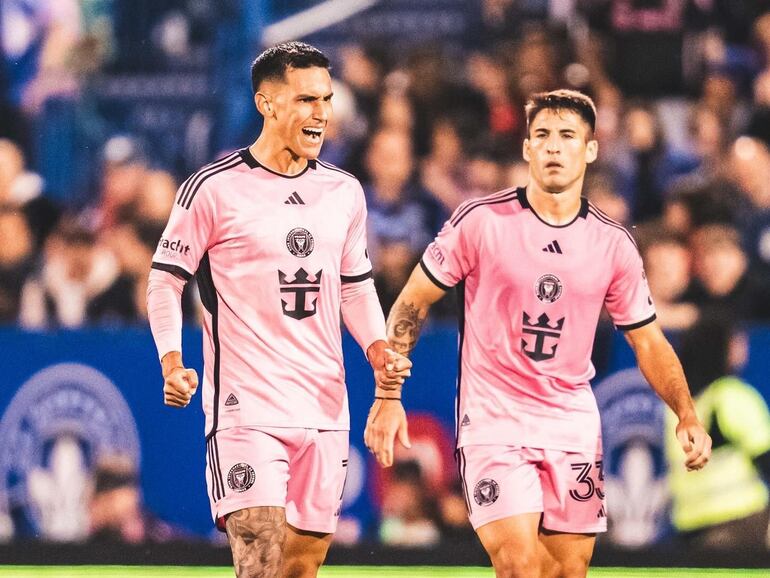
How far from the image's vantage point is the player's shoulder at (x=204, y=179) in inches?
213

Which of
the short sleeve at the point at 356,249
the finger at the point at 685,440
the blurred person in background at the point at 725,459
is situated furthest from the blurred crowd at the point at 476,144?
the short sleeve at the point at 356,249

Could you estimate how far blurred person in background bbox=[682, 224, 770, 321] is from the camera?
848 centimetres

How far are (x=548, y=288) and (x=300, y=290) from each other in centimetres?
106

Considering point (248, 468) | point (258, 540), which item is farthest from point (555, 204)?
point (258, 540)

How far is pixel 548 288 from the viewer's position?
19.4 feet

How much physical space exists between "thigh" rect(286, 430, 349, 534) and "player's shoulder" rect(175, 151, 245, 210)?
37.1 inches

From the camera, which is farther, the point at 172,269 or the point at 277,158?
the point at 277,158

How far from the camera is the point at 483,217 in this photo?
6.01 m

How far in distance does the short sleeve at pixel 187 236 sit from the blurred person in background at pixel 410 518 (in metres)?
→ 3.25

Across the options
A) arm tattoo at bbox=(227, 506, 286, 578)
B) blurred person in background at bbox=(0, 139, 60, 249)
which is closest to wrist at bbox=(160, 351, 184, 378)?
arm tattoo at bbox=(227, 506, 286, 578)

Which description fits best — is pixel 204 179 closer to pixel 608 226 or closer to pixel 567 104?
pixel 567 104

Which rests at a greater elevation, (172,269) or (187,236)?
(187,236)

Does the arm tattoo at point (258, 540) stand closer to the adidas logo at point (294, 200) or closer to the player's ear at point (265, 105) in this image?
the adidas logo at point (294, 200)

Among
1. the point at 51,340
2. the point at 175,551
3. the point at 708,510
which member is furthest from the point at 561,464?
the point at 51,340
